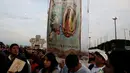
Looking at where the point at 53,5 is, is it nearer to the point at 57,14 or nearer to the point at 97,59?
the point at 57,14

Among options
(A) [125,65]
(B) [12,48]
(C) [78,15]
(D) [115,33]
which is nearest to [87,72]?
(C) [78,15]

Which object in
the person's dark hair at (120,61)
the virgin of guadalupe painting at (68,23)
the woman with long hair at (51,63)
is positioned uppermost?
the virgin of guadalupe painting at (68,23)

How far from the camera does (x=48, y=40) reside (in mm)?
5559

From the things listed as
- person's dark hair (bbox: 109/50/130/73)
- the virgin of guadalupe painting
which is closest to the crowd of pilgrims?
person's dark hair (bbox: 109/50/130/73)

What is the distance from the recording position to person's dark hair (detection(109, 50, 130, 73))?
245 centimetres

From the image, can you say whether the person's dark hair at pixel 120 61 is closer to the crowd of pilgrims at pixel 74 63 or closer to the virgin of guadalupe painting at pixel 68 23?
the crowd of pilgrims at pixel 74 63

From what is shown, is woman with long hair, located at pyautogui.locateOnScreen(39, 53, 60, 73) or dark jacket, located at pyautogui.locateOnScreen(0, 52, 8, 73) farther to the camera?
woman with long hair, located at pyautogui.locateOnScreen(39, 53, 60, 73)

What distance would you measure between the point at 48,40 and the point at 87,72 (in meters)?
1.47

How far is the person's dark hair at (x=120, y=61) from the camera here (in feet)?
8.05

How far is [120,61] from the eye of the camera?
2471 mm

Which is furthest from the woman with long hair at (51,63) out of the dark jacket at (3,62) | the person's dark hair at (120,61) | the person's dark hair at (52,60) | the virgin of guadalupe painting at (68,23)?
the person's dark hair at (120,61)

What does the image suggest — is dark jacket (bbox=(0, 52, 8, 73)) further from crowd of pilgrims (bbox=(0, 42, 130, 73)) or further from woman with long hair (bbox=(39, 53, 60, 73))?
woman with long hair (bbox=(39, 53, 60, 73))

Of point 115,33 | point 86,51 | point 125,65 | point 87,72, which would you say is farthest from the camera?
point 115,33

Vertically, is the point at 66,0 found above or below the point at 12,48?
above
